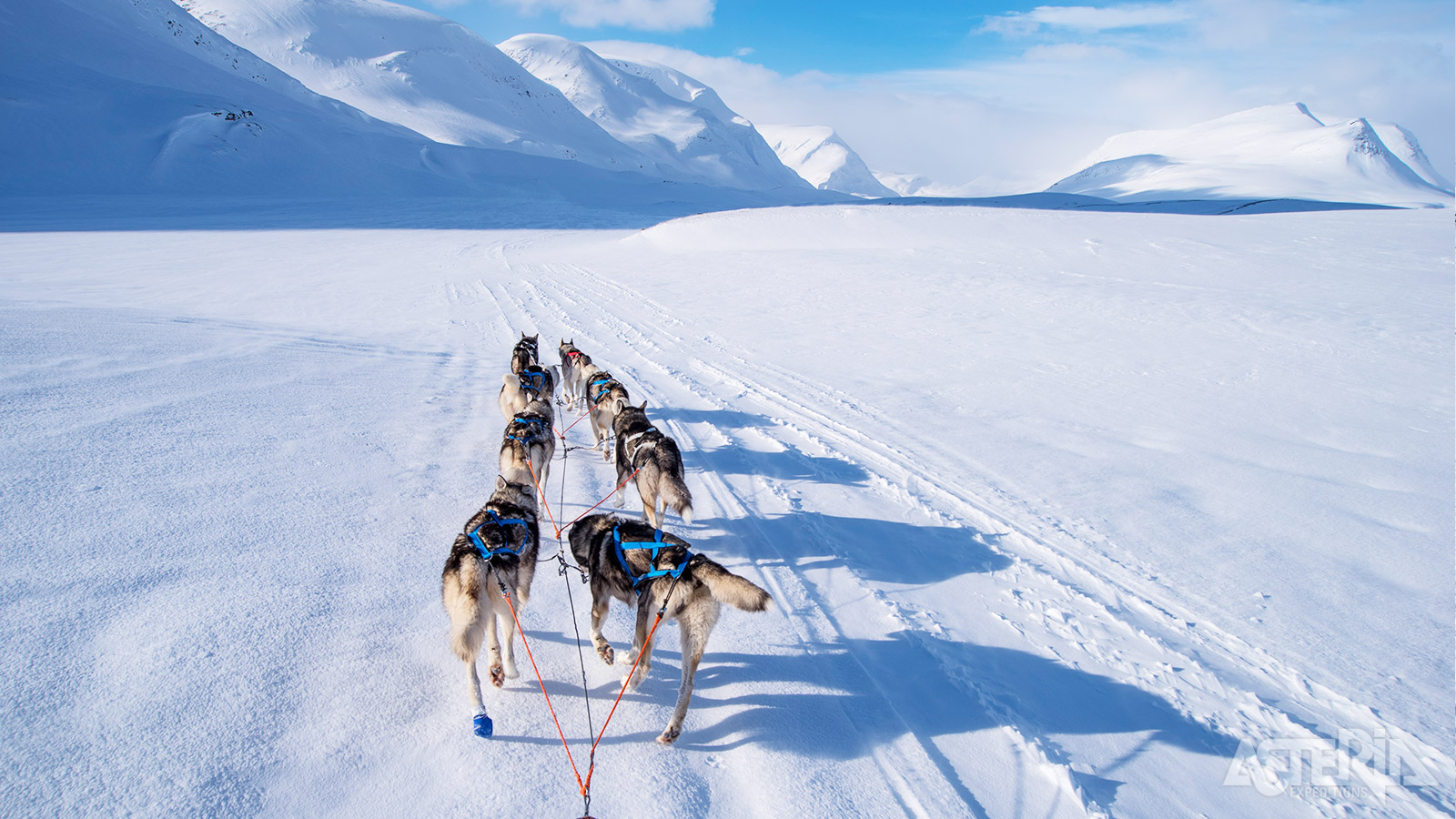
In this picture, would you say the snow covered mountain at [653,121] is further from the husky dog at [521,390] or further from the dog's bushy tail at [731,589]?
the dog's bushy tail at [731,589]

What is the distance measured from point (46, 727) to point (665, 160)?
144m

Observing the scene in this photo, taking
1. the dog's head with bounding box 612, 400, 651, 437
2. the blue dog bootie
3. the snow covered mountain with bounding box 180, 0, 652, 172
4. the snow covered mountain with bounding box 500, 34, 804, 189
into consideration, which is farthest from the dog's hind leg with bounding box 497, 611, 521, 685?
the snow covered mountain with bounding box 500, 34, 804, 189

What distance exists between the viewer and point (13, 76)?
40.7m

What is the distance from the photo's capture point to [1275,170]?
97.7 metres

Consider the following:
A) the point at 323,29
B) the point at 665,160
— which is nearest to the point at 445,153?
the point at 665,160

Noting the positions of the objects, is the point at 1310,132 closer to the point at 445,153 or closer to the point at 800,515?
the point at 445,153

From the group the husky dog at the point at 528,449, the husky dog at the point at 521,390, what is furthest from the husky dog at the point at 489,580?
the husky dog at the point at 521,390

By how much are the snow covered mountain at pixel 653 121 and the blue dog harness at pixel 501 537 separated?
430ft

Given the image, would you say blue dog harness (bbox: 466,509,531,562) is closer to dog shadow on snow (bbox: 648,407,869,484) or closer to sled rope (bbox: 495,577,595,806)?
sled rope (bbox: 495,577,595,806)

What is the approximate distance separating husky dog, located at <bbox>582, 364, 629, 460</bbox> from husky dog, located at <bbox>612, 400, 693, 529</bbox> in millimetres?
796

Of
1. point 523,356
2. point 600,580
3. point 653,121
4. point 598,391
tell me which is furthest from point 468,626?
point 653,121

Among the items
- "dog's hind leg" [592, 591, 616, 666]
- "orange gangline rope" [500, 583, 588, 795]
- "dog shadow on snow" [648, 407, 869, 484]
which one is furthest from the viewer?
"dog shadow on snow" [648, 407, 869, 484]

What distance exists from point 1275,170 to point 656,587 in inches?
5178

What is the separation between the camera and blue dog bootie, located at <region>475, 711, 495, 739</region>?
3088mm
